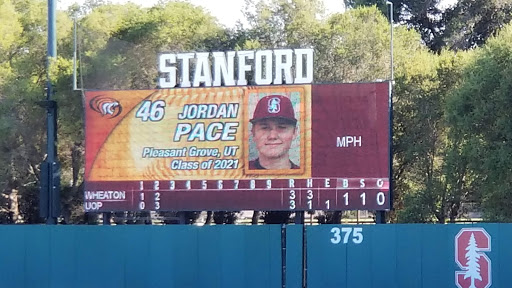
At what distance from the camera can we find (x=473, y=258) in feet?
46.6

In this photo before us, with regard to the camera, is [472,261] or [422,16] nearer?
[472,261]

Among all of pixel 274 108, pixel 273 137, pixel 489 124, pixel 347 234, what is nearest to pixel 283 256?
pixel 347 234

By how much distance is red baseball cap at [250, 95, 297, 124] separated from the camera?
62.3 ft

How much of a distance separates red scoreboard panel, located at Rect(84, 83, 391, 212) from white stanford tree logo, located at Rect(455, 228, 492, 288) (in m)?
4.26

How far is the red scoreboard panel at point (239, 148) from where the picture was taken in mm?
18672

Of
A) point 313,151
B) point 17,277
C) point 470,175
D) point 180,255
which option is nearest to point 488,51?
point 470,175

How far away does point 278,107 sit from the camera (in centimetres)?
1905

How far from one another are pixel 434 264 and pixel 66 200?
16.6 m

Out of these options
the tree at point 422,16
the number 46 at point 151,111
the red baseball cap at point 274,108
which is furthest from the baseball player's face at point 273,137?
the tree at point 422,16

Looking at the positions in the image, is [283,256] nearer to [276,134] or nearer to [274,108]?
[276,134]

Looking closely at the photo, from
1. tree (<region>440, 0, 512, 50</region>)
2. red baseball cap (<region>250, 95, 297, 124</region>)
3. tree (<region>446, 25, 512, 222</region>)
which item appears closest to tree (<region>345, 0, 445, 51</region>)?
tree (<region>440, 0, 512, 50</region>)

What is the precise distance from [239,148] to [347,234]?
17.2 feet

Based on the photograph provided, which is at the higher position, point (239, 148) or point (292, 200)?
point (239, 148)

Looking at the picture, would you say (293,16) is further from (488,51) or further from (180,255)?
(180,255)
